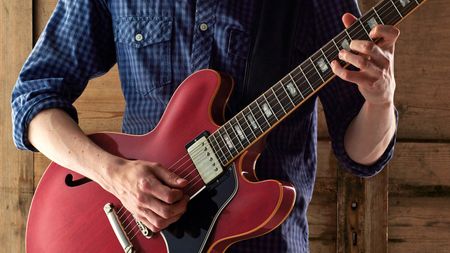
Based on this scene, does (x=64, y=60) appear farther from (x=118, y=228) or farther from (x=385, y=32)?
(x=385, y=32)

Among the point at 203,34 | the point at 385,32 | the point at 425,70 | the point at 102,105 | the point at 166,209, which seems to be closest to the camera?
the point at 385,32

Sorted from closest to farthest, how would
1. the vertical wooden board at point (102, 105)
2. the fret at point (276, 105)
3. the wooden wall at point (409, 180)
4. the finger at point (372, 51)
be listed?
1. the finger at point (372, 51)
2. the fret at point (276, 105)
3. the wooden wall at point (409, 180)
4. the vertical wooden board at point (102, 105)

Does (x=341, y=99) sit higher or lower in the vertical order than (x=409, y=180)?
higher

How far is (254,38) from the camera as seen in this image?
1258 mm

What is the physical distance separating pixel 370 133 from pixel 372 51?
Answer: 242mm

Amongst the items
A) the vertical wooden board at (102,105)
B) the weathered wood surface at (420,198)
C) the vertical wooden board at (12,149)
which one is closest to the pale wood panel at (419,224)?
the weathered wood surface at (420,198)

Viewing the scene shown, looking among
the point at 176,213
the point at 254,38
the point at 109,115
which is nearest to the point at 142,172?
the point at 176,213

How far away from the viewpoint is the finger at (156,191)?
3.70ft

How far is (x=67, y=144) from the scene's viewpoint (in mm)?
1283

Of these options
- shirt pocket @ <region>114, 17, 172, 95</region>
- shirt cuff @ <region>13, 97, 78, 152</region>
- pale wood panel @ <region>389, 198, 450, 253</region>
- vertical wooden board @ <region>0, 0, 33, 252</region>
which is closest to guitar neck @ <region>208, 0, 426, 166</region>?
shirt pocket @ <region>114, 17, 172, 95</region>

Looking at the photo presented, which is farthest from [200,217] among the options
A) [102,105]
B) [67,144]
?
[102,105]

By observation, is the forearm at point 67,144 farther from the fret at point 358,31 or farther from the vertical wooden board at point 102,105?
the vertical wooden board at point 102,105

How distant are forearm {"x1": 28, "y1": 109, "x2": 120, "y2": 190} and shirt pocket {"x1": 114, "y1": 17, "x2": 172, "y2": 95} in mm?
158

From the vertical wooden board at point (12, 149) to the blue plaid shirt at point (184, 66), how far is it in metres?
0.79
